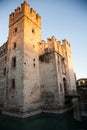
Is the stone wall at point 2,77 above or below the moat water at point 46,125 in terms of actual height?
above

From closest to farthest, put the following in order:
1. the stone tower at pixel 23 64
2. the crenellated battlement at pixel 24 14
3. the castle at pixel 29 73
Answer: the stone tower at pixel 23 64
the castle at pixel 29 73
the crenellated battlement at pixel 24 14

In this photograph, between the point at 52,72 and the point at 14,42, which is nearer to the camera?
the point at 52,72

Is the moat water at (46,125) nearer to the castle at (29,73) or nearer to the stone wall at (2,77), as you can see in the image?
the castle at (29,73)

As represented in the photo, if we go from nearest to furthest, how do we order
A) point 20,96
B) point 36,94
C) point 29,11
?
1. point 20,96
2. point 36,94
3. point 29,11

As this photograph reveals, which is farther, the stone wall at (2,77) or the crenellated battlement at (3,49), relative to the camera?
the crenellated battlement at (3,49)

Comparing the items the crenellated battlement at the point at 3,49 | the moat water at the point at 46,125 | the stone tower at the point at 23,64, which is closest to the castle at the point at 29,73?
the stone tower at the point at 23,64

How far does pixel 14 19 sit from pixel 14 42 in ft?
13.0

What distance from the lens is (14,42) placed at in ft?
46.9

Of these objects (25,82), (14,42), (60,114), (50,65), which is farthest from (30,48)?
(60,114)

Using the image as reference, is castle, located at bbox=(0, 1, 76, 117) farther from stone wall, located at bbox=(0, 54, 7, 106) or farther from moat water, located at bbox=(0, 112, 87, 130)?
moat water, located at bbox=(0, 112, 87, 130)

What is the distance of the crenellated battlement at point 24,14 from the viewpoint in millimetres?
14505

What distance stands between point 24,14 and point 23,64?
23.7 feet

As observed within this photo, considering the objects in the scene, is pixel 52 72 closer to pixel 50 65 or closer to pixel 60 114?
pixel 50 65

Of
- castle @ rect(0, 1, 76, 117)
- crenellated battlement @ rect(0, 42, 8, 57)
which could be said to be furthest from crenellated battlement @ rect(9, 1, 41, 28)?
crenellated battlement @ rect(0, 42, 8, 57)
